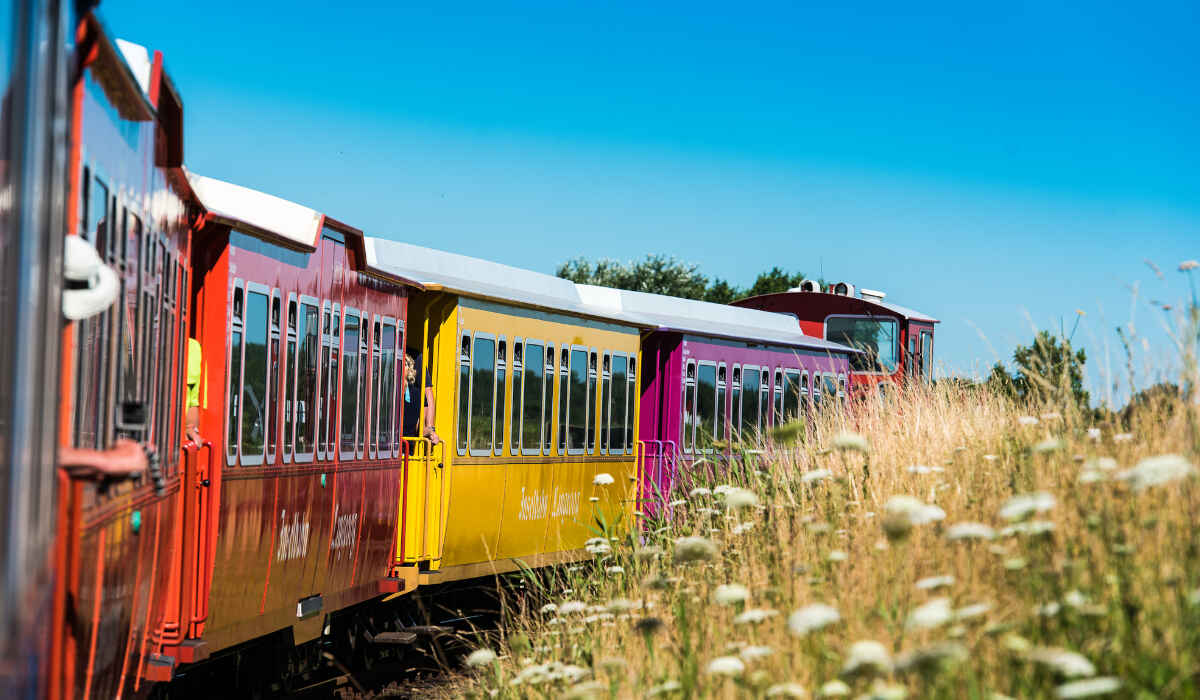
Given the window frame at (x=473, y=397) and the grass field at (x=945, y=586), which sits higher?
the window frame at (x=473, y=397)

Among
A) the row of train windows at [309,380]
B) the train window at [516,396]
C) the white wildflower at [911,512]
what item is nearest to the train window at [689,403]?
the train window at [516,396]

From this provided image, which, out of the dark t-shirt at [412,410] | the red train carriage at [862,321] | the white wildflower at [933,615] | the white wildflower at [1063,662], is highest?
the red train carriage at [862,321]

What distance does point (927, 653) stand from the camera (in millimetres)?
3654

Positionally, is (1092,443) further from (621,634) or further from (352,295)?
(352,295)

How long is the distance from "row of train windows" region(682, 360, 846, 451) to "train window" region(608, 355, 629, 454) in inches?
38.4

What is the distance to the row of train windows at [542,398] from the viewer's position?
1390cm

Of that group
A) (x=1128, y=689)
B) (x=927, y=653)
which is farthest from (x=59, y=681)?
(x=1128, y=689)

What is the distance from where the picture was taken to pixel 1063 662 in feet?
11.8

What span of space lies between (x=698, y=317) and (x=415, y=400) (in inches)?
339

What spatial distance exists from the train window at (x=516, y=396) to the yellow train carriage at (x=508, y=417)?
0.7 inches

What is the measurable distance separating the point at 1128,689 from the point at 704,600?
2.76m

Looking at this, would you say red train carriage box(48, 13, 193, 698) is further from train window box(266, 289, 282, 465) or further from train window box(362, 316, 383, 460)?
train window box(362, 316, 383, 460)

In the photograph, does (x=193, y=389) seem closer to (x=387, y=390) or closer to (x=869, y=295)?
(x=387, y=390)

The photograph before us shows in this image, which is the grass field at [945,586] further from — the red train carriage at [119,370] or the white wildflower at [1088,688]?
the red train carriage at [119,370]
